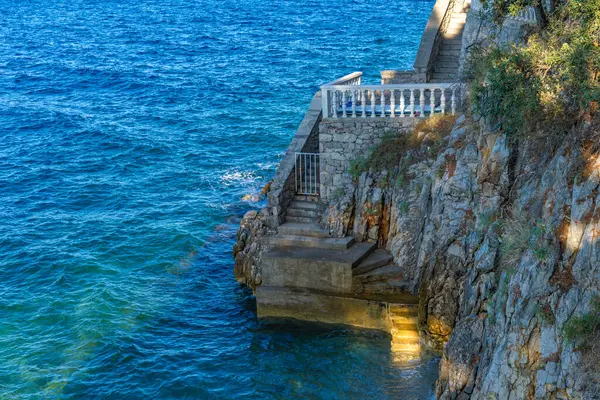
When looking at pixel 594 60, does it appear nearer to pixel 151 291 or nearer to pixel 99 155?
pixel 151 291

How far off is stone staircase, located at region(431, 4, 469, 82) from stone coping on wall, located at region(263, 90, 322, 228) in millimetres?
4507

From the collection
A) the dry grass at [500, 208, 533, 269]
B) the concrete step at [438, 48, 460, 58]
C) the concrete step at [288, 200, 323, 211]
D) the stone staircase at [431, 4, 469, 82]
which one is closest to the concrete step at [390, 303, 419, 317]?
the concrete step at [288, 200, 323, 211]

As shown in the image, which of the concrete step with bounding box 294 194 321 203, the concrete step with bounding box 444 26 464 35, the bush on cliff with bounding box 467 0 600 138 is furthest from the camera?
the concrete step with bounding box 444 26 464 35

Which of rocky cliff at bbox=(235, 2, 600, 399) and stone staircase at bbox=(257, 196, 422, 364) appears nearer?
rocky cliff at bbox=(235, 2, 600, 399)

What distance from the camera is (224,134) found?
36.5 meters

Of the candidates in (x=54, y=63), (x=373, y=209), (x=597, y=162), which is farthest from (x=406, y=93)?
(x=54, y=63)

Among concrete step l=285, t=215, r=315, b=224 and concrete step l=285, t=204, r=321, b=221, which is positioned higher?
concrete step l=285, t=204, r=321, b=221

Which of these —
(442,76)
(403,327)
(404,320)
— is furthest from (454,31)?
(403,327)

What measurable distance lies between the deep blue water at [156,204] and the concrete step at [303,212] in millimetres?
2562

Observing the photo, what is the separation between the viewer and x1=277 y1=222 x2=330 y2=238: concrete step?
64.7 ft

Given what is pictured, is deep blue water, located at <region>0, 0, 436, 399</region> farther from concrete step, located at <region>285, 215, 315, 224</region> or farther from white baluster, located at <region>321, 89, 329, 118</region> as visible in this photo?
white baluster, located at <region>321, 89, 329, 118</region>

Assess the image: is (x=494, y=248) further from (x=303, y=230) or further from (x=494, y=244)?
(x=303, y=230)

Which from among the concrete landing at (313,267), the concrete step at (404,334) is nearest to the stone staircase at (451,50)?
→ the concrete landing at (313,267)

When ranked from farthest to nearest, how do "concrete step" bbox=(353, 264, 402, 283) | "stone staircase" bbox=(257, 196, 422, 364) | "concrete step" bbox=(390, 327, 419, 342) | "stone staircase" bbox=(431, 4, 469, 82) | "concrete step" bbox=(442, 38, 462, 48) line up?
1. "concrete step" bbox=(442, 38, 462, 48)
2. "stone staircase" bbox=(431, 4, 469, 82)
3. "concrete step" bbox=(353, 264, 402, 283)
4. "stone staircase" bbox=(257, 196, 422, 364)
5. "concrete step" bbox=(390, 327, 419, 342)
